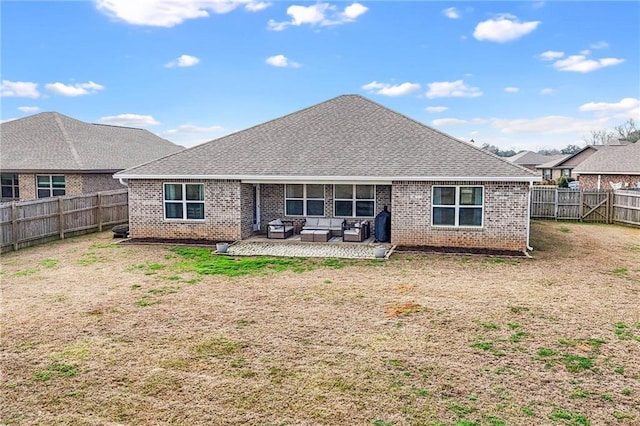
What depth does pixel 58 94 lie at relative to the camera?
32062 millimetres

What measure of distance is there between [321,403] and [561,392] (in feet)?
9.63

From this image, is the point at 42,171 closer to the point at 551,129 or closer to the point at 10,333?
the point at 10,333

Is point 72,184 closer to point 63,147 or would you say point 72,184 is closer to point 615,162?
point 63,147

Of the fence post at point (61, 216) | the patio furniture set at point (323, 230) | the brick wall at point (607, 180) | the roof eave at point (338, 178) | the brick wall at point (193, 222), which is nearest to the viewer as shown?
the roof eave at point (338, 178)

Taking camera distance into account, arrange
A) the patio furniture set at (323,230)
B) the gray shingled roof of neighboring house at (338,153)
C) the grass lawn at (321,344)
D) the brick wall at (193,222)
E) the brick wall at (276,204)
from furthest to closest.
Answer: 1. the brick wall at (276,204)
2. the brick wall at (193,222)
3. the patio furniture set at (323,230)
4. the gray shingled roof of neighboring house at (338,153)
5. the grass lawn at (321,344)

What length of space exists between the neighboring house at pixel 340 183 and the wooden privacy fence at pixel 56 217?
105 inches

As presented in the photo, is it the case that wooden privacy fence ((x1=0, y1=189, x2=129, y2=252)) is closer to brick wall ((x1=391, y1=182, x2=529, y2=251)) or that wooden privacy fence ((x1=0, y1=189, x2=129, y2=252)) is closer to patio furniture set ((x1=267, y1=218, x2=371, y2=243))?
patio furniture set ((x1=267, y1=218, x2=371, y2=243))

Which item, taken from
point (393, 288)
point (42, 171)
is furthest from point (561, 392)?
point (42, 171)

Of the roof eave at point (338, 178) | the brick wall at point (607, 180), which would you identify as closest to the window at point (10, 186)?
the roof eave at point (338, 178)

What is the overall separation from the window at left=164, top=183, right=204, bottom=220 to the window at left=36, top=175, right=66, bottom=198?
374 inches

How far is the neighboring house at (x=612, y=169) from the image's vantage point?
3103 centimetres

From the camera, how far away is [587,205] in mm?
24141

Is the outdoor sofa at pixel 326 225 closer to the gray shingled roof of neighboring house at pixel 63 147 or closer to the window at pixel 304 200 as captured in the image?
the window at pixel 304 200

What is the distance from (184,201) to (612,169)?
29.2 metres
